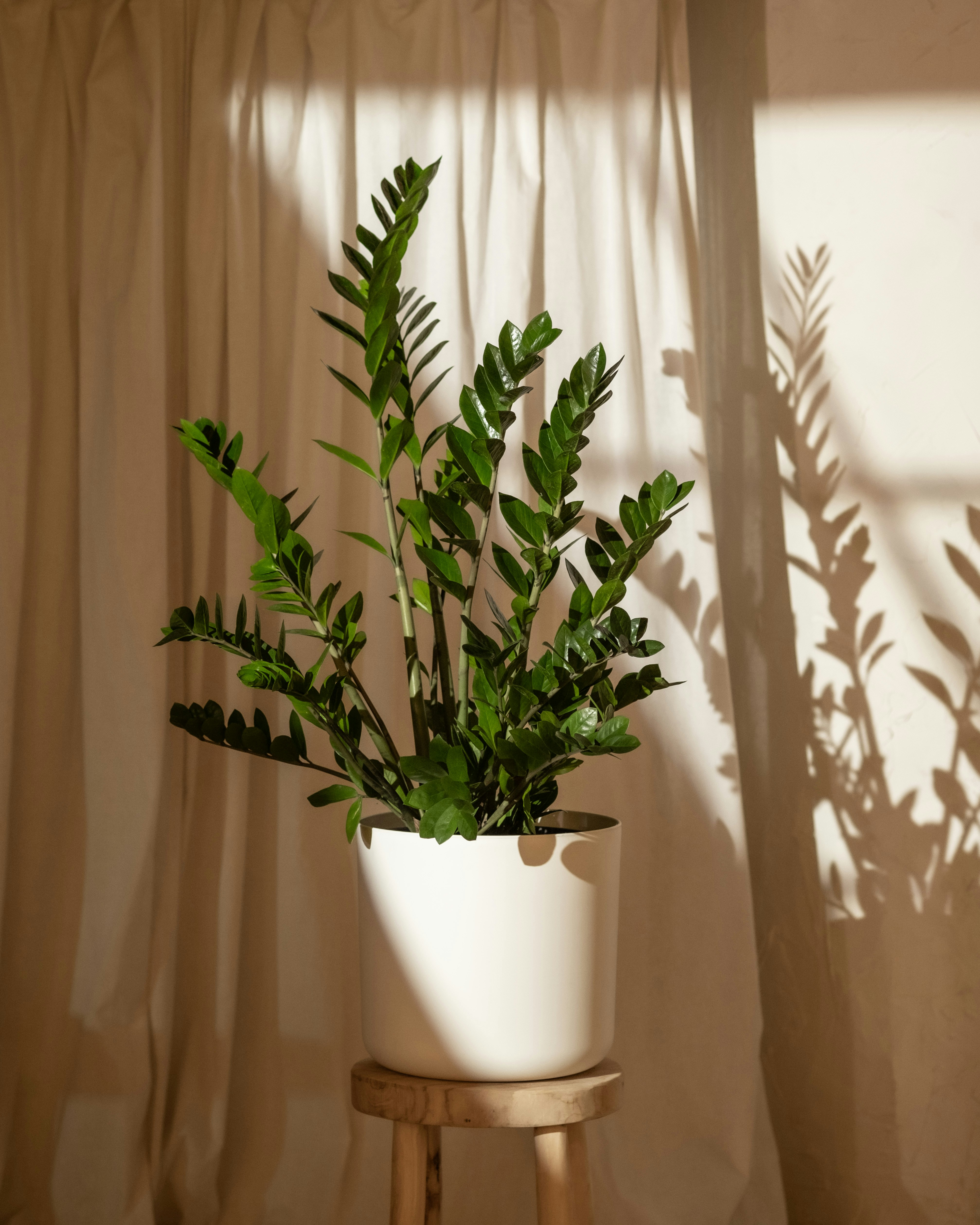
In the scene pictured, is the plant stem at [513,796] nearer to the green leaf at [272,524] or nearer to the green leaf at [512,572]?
the green leaf at [512,572]

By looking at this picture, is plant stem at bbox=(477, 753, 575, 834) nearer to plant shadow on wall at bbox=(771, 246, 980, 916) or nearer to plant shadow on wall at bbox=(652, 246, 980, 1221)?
plant shadow on wall at bbox=(652, 246, 980, 1221)

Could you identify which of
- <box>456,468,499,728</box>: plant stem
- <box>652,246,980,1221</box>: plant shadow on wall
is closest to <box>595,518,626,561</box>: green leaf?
<box>456,468,499,728</box>: plant stem

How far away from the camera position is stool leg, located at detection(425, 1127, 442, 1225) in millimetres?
1037

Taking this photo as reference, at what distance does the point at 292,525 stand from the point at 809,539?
1.01 meters

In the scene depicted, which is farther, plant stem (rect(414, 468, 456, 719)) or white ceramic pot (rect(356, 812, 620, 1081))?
plant stem (rect(414, 468, 456, 719))

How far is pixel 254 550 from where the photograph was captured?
1.67 metres

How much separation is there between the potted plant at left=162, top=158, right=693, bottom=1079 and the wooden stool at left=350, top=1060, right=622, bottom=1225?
0.02 metres

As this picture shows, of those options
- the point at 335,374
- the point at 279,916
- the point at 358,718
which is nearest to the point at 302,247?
the point at 335,374

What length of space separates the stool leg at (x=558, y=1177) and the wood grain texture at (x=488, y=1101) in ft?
0.08

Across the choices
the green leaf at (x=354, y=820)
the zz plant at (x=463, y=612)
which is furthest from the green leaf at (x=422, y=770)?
the green leaf at (x=354, y=820)

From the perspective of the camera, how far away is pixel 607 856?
1022 millimetres

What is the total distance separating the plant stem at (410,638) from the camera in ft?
3.62

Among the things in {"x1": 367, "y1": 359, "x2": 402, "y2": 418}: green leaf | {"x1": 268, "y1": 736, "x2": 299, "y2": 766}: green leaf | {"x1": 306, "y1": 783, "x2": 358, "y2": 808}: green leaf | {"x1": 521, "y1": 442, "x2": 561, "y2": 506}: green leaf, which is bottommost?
{"x1": 306, "y1": 783, "x2": 358, "y2": 808}: green leaf

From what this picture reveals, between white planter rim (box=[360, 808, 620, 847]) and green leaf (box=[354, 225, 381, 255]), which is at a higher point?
green leaf (box=[354, 225, 381, 255])
